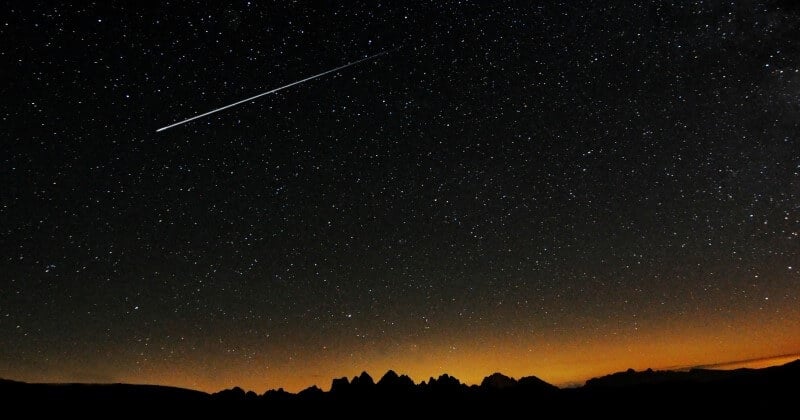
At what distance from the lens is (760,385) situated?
165 ft

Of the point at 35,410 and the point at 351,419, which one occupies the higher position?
the point at 35,410

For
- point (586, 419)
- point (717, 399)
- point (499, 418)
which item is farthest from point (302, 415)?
point (717, 399)

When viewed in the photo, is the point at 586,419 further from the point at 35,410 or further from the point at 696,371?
the point at 696,371

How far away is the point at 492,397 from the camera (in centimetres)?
5622

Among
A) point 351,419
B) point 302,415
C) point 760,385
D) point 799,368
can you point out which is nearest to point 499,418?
point 351,419

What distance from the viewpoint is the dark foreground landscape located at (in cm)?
4062

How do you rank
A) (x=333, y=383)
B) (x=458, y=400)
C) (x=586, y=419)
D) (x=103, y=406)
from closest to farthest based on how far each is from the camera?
(x=103, y=406) < (x=586, y=419) < (x=458, y=400) < (x=333, y=383)

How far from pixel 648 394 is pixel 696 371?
103 metres

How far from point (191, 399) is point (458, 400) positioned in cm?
3055

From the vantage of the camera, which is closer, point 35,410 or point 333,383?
point 35,410

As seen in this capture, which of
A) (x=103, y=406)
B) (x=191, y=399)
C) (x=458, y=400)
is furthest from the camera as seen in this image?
(x=458, y=400)

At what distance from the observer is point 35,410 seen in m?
Result: 26.8

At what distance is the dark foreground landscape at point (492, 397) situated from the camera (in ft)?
133

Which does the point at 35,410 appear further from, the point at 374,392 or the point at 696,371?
the point at 696,371
